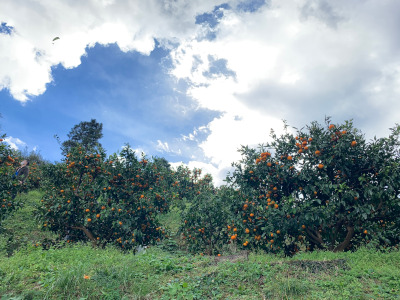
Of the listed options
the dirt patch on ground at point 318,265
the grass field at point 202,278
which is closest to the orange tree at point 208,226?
the grass field at point 202,278

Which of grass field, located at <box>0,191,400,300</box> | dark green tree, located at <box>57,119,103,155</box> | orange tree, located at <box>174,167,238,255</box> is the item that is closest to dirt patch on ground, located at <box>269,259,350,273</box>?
grass field, located at <box>0,191,400,300</box>

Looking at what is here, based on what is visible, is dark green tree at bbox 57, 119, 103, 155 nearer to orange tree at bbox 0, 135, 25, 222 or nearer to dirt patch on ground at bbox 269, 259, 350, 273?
orange tree at bbox 0, 135, 25, 222

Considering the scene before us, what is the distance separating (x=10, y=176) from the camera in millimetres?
9328

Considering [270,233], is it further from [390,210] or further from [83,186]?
[83,186]

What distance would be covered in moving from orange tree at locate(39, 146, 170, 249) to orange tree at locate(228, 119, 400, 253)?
134 inches

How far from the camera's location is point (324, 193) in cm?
699

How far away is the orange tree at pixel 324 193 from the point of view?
6773 millimetres

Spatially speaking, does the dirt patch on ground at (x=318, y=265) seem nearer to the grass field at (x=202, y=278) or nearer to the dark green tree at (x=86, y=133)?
the grass field at (x=202, y=278)

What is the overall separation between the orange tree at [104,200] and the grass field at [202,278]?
8.26ft

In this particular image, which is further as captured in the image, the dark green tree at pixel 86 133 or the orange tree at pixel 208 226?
the dark green tree at pixel 86 133

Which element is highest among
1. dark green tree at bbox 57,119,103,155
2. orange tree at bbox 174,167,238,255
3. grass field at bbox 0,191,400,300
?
dark green tree at bbox 57,119,103,155

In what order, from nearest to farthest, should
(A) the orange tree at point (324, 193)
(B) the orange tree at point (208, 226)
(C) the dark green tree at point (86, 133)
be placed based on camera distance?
(A) the orange tree at point (324, 193)
(B) the orange tree at point (208, 226)
(C) the dark green tree at point (86, 133)

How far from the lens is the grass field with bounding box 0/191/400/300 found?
13.5 ft

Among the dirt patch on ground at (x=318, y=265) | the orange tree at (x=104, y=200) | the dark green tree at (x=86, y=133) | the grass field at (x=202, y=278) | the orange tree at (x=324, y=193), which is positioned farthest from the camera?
the dark green tree at (x=86, y=133)
